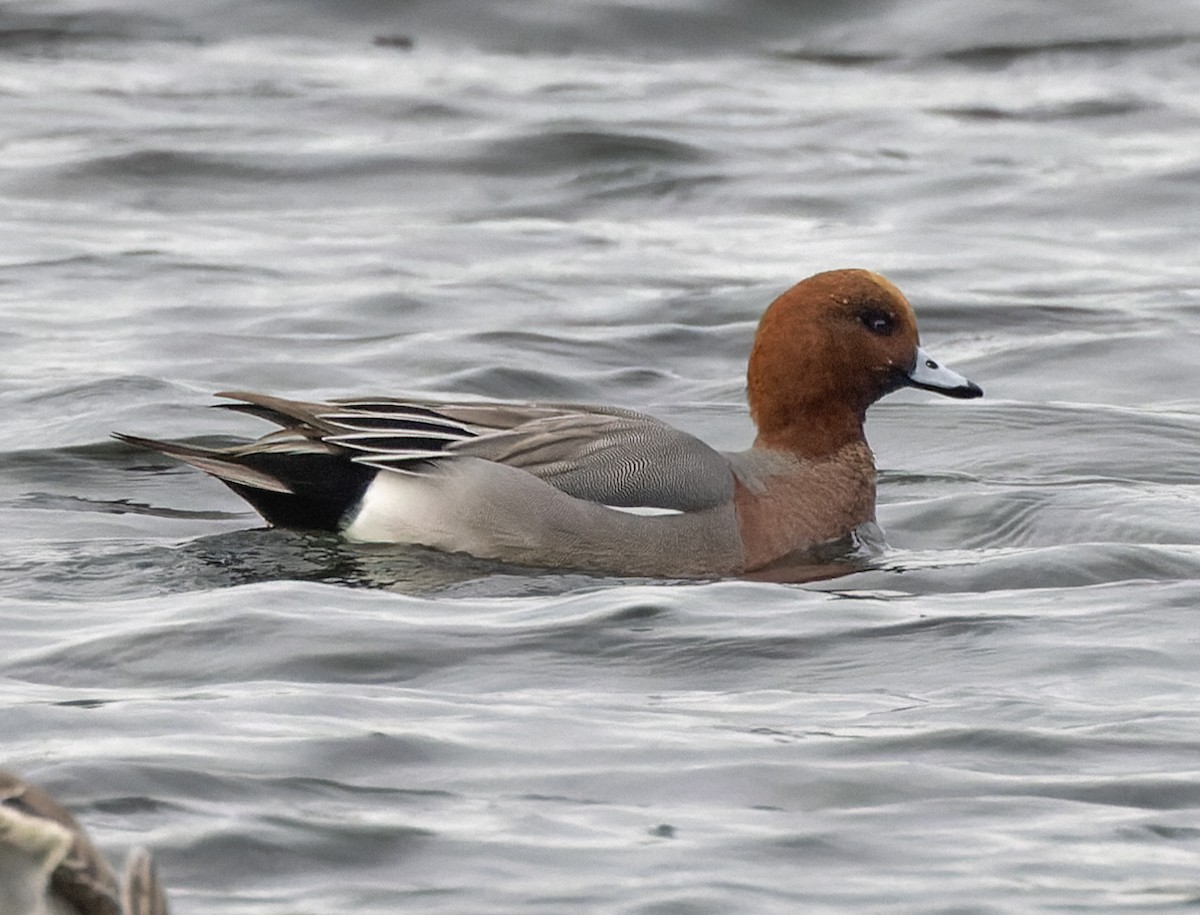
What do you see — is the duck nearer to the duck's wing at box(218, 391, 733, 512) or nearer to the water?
the water

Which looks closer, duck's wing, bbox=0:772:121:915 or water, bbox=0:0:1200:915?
duck's wing, bbox=0:772:121:915

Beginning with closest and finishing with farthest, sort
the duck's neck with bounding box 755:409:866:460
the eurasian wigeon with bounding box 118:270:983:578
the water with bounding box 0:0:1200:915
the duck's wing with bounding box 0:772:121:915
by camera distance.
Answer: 1. the duck's wing with bounding box 0:772:121:915
2. the water with bounding box 0:0:1200:915
3. the eurasian wigeon with bounding box 118:270:983:578
4. the duck's neck with bounding box 755:409:866:460

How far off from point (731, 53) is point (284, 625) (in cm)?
1137

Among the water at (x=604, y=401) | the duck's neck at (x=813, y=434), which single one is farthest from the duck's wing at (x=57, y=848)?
the duck's neck at (x=813, y=434)

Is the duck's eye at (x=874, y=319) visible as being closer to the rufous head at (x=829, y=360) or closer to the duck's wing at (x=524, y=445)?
the rufous head at (x=829, y=360)

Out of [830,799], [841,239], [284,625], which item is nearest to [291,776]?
[830,799]

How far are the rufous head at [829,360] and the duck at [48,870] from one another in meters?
4.92

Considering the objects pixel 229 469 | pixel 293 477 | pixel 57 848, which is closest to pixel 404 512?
pixel 293 477

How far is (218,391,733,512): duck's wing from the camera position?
7598 mm

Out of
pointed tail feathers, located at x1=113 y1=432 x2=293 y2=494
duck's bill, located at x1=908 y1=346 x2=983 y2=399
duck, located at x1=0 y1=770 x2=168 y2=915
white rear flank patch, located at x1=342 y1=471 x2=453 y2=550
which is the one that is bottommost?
white rear flank patch, located at x1=342 y1=471 x2=453 y2=550

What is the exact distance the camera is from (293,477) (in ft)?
25.1

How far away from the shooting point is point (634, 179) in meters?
14.5

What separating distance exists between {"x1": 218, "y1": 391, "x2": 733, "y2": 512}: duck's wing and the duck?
4.16 meters

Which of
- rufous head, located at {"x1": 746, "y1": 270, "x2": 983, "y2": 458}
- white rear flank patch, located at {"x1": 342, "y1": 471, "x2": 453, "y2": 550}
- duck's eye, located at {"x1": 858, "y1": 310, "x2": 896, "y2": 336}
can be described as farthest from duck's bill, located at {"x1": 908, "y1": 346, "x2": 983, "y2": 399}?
white rear flank patch, located at {"x1": 342, "y1": 471, "x2": 453, "y2": 550}
